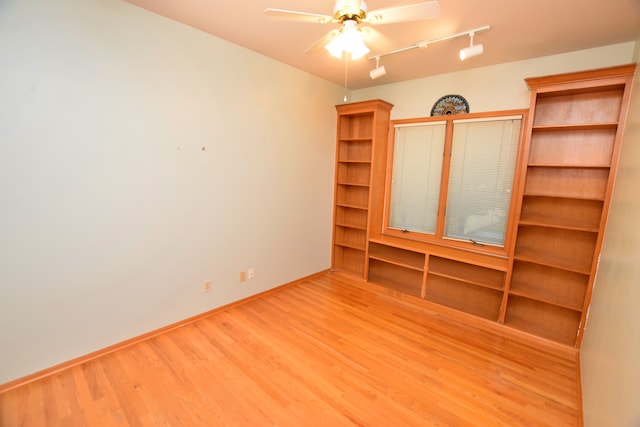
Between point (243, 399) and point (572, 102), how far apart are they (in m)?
3.64

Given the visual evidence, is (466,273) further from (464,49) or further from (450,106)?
(464,49)

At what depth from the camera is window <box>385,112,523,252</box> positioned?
299cm

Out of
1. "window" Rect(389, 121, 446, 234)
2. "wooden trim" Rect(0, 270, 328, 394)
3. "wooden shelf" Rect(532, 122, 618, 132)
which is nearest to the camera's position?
"wooden trim" Rect(0, 270, 328, 394)

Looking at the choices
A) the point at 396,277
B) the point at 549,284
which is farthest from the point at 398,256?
the point at 549,284

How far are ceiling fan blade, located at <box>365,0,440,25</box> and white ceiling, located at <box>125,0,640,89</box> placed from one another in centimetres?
56

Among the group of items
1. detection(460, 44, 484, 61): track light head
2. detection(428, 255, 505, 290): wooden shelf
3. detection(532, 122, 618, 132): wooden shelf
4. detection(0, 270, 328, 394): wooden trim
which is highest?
detection(460, 44, 484, 61): track light head

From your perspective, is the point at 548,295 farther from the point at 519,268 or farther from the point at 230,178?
the point at 230,178

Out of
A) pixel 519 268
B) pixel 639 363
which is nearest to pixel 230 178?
pixel 639 363

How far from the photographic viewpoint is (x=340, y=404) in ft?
6.05

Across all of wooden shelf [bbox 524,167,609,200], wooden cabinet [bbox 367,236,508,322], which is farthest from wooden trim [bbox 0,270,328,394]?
wooden shelf [bbox 524,167,609,200]

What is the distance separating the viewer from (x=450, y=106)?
3.24 meters

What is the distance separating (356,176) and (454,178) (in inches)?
51.9

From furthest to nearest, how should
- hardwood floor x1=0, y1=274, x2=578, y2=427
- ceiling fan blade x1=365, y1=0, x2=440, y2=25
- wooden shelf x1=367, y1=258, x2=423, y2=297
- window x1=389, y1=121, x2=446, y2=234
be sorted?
1. wooden shelf x1=367, y1=258, x2=423, y2=297
2. window x1=389, y1=121, x2=446, y2=234
3. hardwood floor x1=0, y1=274, x2=578, y2=427
4. ceiling fan blade x1=365, y1=0, x2=440, y2=25

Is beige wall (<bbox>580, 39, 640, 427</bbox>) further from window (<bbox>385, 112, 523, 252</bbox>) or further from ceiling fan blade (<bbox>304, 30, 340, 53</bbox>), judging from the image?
ceiling fan blade (<bbox>304, 30, 340, 53</bbox>)
